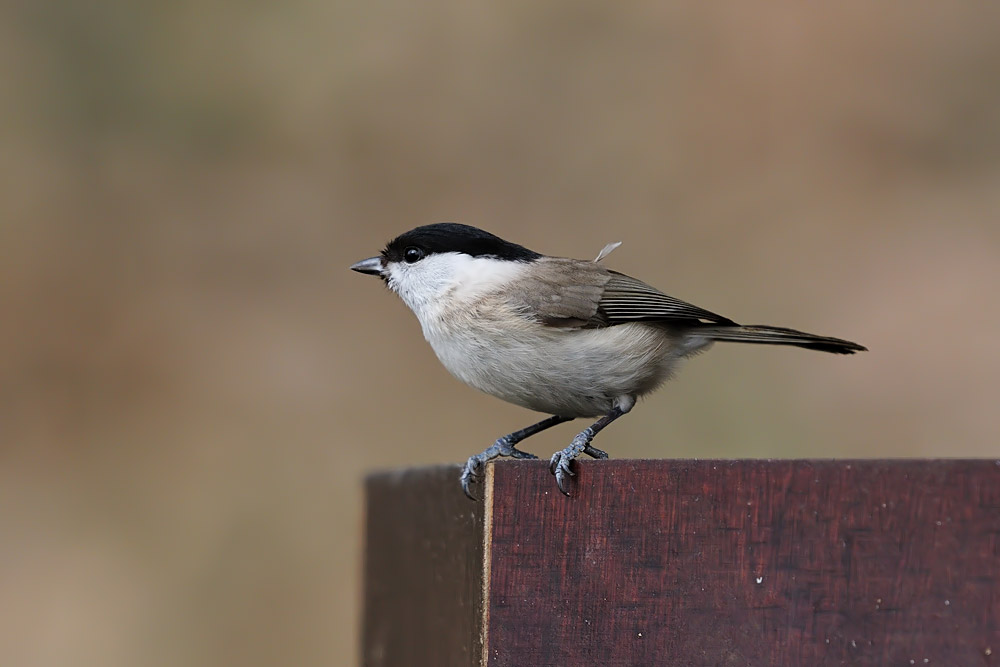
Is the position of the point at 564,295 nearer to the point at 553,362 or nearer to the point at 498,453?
the point at 553,362

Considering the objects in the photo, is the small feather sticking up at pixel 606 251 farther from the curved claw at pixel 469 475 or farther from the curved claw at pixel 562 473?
the curved claw at pixel 562 473

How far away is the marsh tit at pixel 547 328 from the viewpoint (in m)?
2.13

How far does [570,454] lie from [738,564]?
40 cm

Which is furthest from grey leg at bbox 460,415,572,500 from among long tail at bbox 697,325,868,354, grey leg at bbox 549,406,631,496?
long tail at bbox 697,325,868,354

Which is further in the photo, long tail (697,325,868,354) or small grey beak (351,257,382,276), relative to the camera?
small grey beak (351,257,382,276)

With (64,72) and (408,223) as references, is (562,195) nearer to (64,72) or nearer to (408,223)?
(408,223)

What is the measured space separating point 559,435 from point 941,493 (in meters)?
2.78

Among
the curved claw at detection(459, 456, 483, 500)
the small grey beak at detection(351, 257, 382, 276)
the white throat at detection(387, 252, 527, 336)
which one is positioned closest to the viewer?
the curved claw at detection(459, 456, 483, 500)

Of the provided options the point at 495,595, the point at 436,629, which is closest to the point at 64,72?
the point at 436,629

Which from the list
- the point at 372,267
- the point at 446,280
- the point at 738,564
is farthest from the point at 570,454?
the point at 372,267

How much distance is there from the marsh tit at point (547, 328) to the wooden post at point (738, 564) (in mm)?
562

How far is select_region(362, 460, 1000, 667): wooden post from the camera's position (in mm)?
1245

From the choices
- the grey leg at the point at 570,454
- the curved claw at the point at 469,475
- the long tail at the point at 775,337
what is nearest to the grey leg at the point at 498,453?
the curved claw at the point at 469,475

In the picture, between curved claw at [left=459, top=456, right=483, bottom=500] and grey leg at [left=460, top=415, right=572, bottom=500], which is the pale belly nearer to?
grey leg at [left=460, top=415, right=572, bottom=500]
